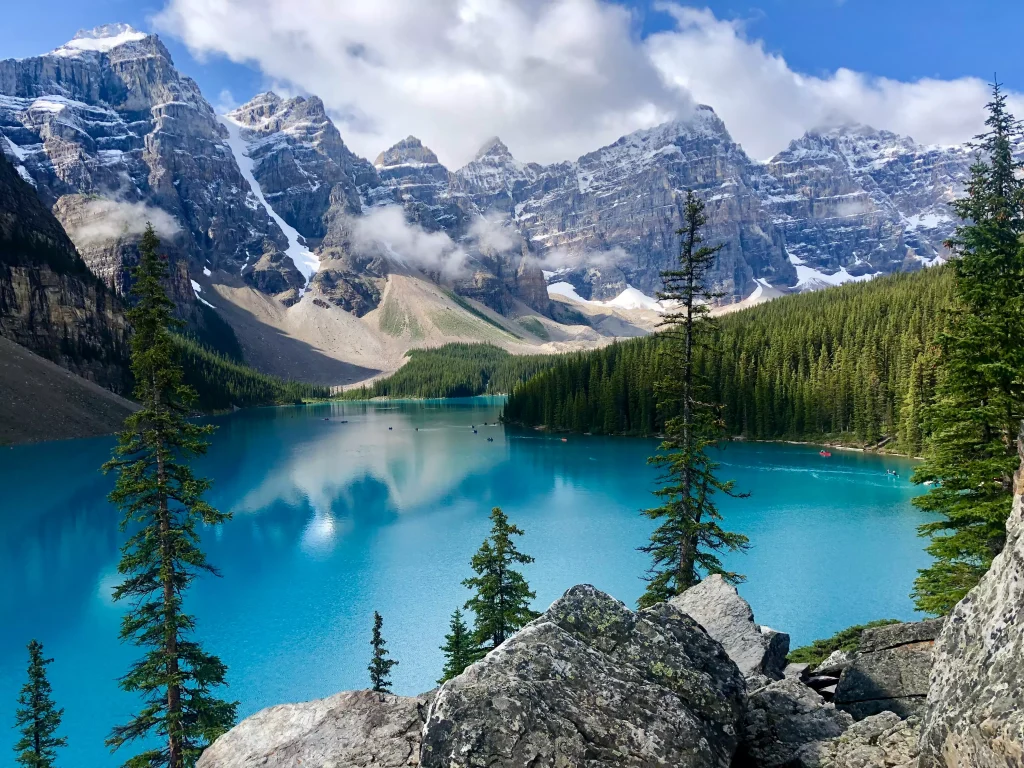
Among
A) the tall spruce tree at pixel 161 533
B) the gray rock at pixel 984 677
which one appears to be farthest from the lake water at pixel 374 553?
the gray rock at pixel 984 677

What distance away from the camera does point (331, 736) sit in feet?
25.9

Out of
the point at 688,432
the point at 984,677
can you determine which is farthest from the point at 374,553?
the point at 984,677

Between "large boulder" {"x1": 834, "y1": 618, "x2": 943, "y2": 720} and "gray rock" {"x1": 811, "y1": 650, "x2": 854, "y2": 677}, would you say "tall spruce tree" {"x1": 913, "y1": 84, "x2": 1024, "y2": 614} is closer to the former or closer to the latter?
"gray rock" {"x1": 811, "y1": 650, "x2": 854, "y2": 677}

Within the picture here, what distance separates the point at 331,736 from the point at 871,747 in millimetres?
6494

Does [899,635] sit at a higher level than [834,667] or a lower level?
higher

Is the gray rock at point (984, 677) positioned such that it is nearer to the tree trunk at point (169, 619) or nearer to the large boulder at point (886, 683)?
the large boulder at point (886, 683)

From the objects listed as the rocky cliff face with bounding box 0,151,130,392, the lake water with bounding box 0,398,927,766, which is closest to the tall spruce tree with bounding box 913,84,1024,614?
the lake water with bounding box 0,398,927,766

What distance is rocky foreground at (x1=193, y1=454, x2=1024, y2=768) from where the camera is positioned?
4508mm

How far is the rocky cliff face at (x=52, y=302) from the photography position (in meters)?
132

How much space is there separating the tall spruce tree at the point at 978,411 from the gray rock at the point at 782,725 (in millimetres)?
10519

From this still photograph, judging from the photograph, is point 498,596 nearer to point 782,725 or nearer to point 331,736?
point 331,736

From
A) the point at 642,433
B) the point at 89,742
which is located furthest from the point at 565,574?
the point at 642,433

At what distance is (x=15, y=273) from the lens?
5241 inches

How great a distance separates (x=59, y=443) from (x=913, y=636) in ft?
405
